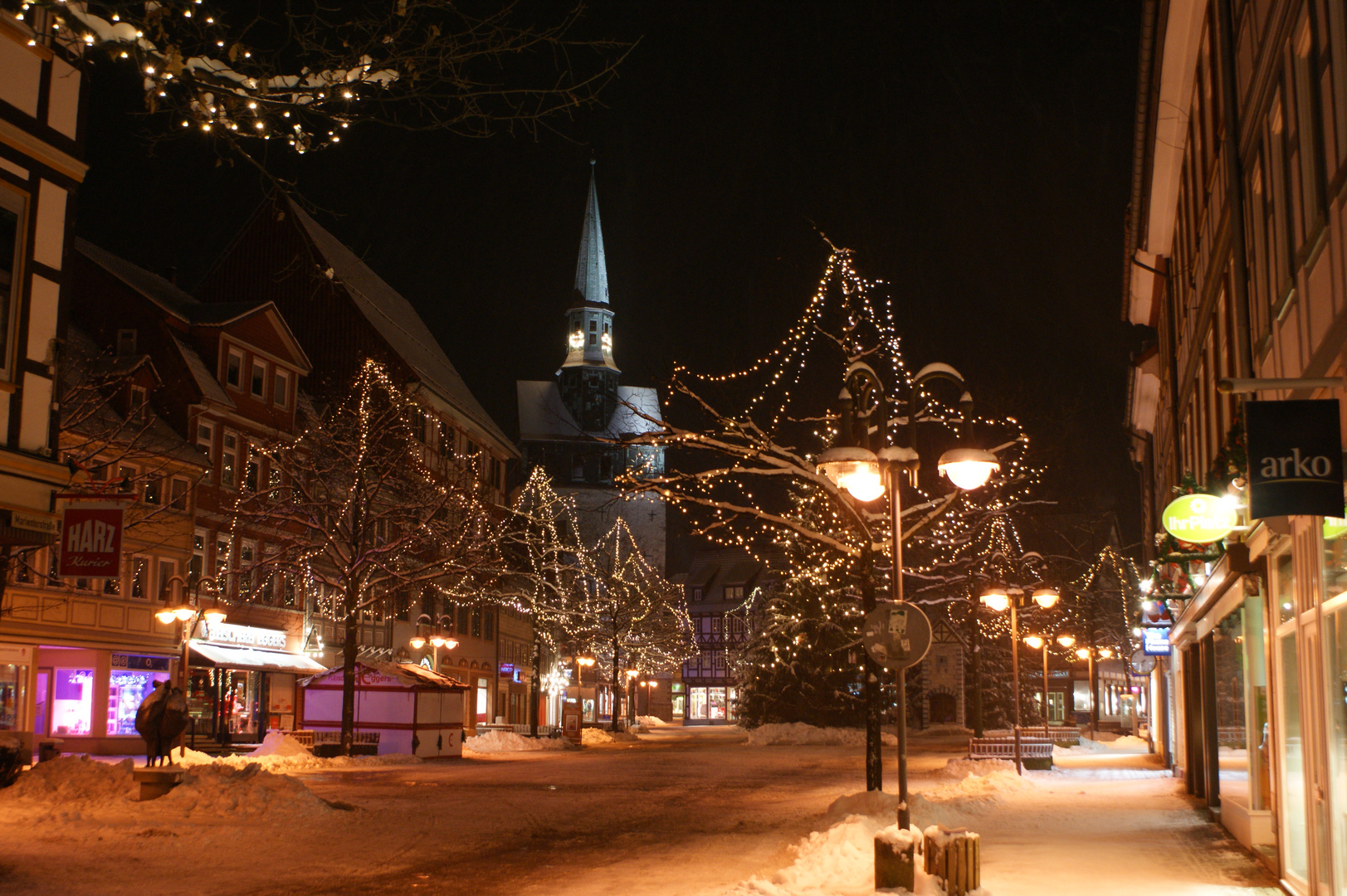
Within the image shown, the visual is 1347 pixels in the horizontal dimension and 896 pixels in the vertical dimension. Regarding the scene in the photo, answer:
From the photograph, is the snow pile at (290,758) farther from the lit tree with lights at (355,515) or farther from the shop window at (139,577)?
the shop window at (139,577)

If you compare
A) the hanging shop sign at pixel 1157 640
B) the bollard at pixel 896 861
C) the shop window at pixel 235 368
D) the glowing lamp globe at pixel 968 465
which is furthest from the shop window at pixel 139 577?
the glowing lamp globe at pixel 968 465

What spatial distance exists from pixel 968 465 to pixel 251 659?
34.3 metres

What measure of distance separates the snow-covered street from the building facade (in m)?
1.64

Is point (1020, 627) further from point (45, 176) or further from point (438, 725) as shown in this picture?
point (45, 176)

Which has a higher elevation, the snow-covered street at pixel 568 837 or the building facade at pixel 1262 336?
the building facade at pixel 1262 336

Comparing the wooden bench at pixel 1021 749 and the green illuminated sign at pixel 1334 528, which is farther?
the wooden bench at pixel 1021 749

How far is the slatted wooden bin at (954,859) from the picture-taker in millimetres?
11188

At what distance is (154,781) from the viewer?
18406 mm

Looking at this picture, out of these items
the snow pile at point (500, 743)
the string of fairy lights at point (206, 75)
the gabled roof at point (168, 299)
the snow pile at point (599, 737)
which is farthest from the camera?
the snow pile at point (599, 737)

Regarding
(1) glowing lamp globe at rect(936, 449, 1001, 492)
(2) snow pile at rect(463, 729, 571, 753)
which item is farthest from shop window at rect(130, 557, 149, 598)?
(1) glowing lamp globe at rect(936, 449, 1001, 492)

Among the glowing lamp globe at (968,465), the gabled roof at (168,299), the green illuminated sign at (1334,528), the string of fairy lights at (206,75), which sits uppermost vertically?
the gabled roof at (168,299)

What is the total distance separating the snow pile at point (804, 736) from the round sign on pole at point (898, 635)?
42.7m

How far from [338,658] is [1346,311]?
44298mm

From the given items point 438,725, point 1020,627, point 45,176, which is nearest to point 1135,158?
point 45,176
